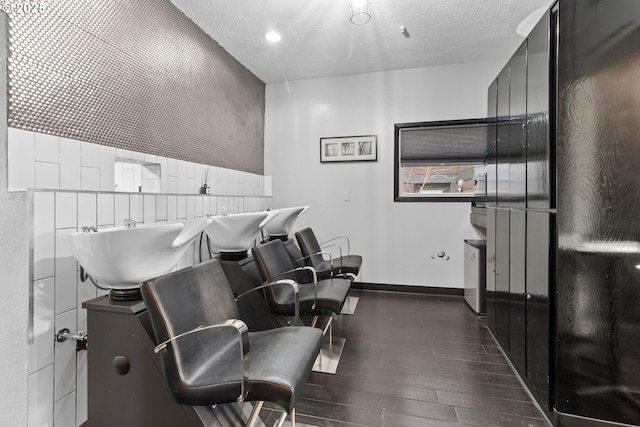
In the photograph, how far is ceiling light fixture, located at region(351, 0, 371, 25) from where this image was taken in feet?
8.33

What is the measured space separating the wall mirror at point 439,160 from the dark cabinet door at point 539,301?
1923 mm

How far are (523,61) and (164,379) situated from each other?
→ 2671 millimetres

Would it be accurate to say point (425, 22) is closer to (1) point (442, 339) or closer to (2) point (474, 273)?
(2) point (474, 273)

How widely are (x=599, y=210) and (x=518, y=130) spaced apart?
75 cm

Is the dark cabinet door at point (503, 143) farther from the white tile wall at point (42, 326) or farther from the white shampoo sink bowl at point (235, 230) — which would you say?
the white tile wall at point (42, 326)

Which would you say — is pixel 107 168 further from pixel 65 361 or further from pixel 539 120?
pixel 539 120

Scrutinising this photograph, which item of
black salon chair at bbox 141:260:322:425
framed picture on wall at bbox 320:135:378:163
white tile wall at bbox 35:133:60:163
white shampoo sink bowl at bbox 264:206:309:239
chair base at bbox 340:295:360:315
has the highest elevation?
framed picture on wall at bbox 320:135:378:163

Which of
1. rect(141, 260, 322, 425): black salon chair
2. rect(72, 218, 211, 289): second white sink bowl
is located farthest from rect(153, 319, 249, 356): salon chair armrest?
rect(72, 218, 211, 289): second white sink bowl

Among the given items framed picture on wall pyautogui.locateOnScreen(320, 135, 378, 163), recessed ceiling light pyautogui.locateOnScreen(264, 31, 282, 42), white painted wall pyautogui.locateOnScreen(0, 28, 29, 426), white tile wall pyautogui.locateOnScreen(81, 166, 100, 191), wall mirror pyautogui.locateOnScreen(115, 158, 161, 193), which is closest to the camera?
white painted wall pyautogui.locateOnScreen(0, 28, 29, 426)

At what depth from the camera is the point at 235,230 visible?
7.50ft

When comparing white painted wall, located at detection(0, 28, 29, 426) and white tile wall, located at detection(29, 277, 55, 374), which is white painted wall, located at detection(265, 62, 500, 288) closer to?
white tile wall, located at detection(29, 277, 55, 374)

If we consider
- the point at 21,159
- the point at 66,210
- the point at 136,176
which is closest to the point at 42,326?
the point at 66,210

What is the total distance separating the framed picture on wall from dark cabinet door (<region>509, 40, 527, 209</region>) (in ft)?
6.12

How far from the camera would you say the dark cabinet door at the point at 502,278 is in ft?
7.57
